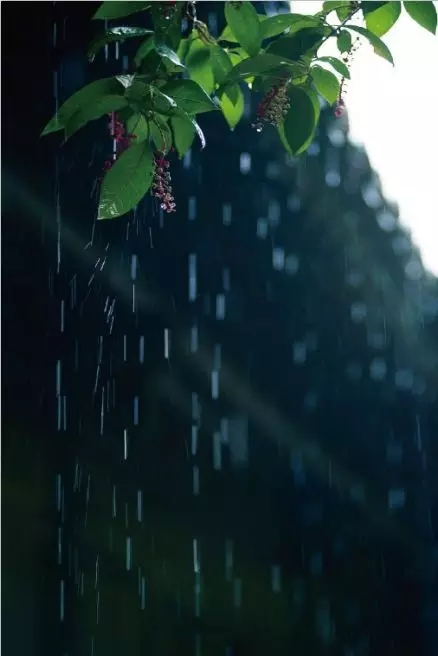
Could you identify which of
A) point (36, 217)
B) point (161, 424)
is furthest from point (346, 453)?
point (36, 217)

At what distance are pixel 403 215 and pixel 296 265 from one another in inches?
13.6

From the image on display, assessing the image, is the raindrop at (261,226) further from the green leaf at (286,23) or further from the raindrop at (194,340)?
the green leaf at (286,23)

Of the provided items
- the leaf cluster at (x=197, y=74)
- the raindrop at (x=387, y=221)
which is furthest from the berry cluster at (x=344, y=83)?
the raindrop at (x=387, y=221)

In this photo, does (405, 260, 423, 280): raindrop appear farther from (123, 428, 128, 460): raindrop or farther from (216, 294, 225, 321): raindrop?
(123, 428, 128, 460): raindrop

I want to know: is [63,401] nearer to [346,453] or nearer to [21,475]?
[21,475]

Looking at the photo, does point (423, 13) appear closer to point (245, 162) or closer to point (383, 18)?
point (383, 18)

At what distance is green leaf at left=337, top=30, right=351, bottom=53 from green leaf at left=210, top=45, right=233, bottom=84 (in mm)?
83

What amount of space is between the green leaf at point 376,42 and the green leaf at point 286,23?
0.10 ft

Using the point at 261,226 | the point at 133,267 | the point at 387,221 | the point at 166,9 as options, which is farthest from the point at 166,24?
the point at 387,221

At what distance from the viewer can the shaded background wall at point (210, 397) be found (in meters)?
1.83

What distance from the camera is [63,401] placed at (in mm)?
1866

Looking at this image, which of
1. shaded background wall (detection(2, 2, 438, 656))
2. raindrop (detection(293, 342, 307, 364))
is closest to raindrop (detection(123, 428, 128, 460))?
shaded background wall (detection(2, 2, 438, 656))

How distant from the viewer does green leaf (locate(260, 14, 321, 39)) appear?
0.51 m

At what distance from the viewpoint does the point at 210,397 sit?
6.82ft
